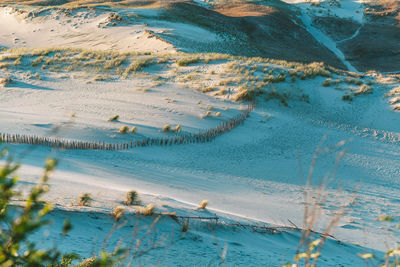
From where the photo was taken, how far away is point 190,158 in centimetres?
1362

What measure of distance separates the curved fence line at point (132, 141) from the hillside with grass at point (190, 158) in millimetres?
62

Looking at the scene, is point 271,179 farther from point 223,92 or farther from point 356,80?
point 356,80

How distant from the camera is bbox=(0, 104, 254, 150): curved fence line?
12664mm

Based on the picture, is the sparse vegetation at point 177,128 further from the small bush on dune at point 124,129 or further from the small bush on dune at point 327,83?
the small bush on dune at point 327,83

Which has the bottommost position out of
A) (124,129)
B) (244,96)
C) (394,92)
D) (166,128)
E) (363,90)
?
(124,129)

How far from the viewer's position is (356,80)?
23.9 m

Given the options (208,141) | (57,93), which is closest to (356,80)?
(208,141)

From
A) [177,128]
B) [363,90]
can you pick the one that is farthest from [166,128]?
[363,90]

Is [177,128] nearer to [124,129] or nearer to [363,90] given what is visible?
[124,129]

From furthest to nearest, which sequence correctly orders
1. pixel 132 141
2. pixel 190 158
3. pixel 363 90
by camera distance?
1. pixel 363 90
2. pixel 132 141
3. pixel 190 158

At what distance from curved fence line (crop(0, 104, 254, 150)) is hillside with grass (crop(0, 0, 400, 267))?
0.06m

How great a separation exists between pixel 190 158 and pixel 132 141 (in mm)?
2609

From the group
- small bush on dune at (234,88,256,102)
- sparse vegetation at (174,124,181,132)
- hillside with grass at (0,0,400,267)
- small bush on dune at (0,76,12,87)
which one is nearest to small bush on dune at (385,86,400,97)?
hillside with grass at (0,0,400,267)

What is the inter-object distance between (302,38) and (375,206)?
43.4 meters
